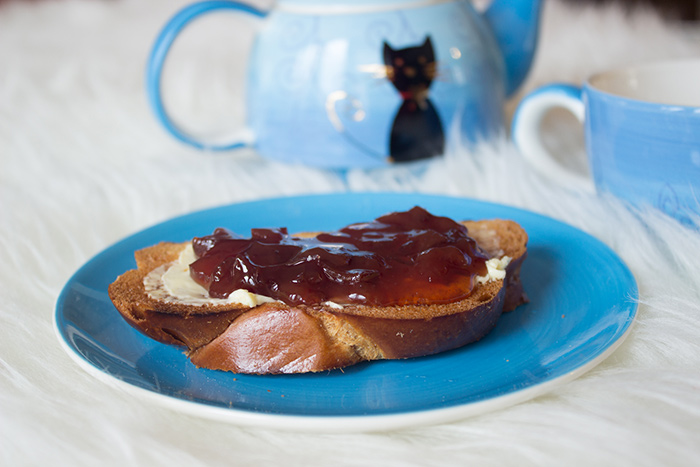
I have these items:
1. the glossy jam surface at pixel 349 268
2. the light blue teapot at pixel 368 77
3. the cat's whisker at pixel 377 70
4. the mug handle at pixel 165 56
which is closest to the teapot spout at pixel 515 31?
the light blue teapot at pixel 368 77

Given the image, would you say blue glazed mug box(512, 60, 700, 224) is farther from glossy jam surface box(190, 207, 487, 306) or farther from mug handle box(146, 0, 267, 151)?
mug handle box(146, 0, 267, 151)

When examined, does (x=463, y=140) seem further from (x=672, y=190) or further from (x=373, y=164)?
(x=672, y=190)

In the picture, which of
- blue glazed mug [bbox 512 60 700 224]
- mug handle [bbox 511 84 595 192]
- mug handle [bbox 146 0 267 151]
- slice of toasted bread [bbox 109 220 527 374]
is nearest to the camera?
slice of toasted bread [bbox 109 220 527 374]

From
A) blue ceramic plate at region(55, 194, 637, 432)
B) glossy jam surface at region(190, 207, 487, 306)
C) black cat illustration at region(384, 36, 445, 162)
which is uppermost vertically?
black cat illustration at region(384, 36, 445, 162)

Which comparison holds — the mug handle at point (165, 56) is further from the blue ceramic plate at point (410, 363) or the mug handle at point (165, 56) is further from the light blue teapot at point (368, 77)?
the blue ceramic plate at point (410, 363)

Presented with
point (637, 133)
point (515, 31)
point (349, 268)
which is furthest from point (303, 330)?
point (515, 31)

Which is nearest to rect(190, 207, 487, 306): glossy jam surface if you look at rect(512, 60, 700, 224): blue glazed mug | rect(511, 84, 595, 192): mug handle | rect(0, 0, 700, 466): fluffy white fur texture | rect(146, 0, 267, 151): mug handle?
rect(0, 0, 700, 466): fluffy white fur texture

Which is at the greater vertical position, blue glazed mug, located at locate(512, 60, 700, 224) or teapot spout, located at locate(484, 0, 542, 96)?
teapot spout, located at locate(484, 0, 542, 96)

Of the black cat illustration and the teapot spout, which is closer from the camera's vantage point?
the black cat illustration
